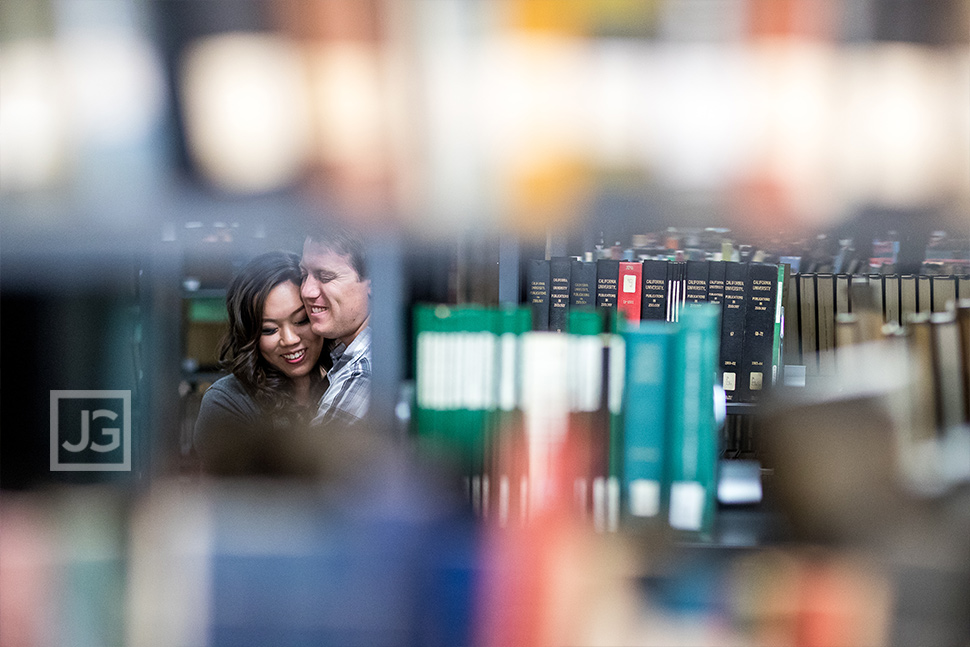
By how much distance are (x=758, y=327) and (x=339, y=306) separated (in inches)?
55.6

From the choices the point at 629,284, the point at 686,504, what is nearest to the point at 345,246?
the point at 686,504

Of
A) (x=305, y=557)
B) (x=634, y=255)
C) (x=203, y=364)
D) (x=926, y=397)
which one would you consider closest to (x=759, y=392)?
(x=634, y=255)

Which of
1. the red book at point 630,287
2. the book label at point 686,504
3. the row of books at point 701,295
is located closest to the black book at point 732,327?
the row of books at point 701,295

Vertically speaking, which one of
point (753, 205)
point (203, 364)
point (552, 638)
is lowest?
point (552, 638)

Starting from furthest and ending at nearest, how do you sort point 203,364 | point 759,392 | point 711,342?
point 759,392
point 203,364
point 711,342

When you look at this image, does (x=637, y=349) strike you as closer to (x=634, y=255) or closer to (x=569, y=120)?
(x=569, y=120)

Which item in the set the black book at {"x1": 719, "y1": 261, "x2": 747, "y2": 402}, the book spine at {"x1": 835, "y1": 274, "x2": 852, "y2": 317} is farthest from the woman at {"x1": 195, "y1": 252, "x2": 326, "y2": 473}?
the book spine at {"x1": 835, "y1": 274, "x2": 852, "y2": 317}

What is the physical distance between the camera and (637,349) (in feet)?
2.50

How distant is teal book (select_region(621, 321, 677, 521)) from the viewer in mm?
762

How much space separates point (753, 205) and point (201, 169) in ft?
1.88

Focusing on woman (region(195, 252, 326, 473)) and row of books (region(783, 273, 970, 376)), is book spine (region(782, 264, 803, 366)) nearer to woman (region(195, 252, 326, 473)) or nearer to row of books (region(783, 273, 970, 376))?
row of books (region(783, 273, 970, 376))

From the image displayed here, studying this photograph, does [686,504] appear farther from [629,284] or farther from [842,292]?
[842,292]

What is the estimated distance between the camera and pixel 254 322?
1438 mm

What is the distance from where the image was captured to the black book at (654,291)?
86.6 inches
